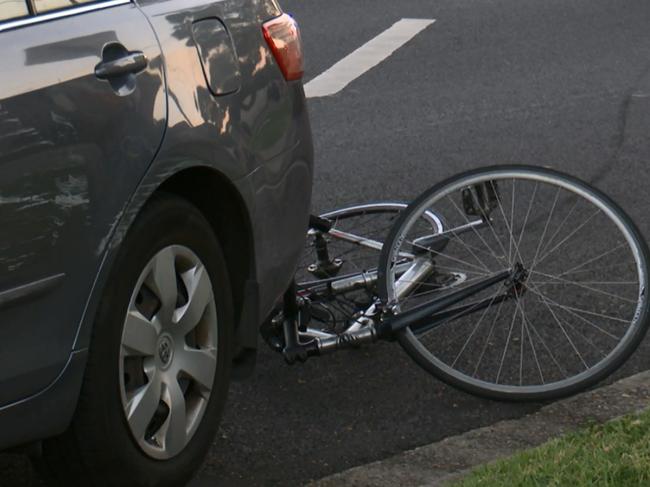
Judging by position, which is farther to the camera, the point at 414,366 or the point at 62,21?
the point at 414,366

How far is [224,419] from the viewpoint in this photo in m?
4.98

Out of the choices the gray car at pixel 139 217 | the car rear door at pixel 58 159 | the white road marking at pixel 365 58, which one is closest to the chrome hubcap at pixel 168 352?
the gray car at pixel 139 217

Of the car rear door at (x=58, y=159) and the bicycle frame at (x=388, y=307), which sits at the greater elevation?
the car rear door at (x=58, y=159)

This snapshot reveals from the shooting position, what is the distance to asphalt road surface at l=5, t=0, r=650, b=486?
4.89 meters

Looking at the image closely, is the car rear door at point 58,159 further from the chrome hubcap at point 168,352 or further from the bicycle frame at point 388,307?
the bicycle frame at point 388,307

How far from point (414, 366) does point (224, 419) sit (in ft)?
2.49

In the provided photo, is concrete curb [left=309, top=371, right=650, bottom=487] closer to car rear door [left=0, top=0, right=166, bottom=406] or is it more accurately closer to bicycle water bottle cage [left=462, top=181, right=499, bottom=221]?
bicycle water bottle cage [left=462, top=181, right=499, bottom=221]

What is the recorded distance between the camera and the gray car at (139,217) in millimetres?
3512

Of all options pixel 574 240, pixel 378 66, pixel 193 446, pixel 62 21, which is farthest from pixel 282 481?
pixel 378 66

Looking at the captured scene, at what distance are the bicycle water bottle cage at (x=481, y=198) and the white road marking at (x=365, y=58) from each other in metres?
4.75

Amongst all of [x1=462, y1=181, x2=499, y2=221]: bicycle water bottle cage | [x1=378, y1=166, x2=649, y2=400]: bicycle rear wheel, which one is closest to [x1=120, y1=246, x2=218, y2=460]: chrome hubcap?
[x1=378, y1=166, x2=649, y2=400]: bicycle rear wheel

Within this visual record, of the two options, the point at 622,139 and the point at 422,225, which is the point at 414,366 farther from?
the point at 622,139

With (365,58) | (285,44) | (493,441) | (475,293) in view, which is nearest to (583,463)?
(493,441)

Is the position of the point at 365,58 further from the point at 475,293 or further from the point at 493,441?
the point at 493,441
